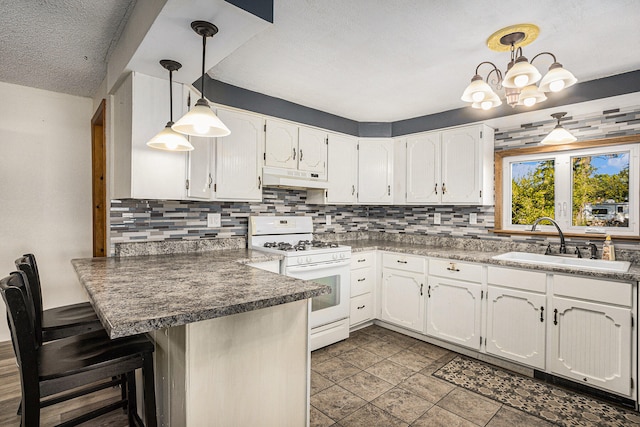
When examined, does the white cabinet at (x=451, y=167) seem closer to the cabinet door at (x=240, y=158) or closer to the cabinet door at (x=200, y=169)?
the cabinet door at (x=240, y=158)

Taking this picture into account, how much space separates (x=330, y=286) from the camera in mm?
2922

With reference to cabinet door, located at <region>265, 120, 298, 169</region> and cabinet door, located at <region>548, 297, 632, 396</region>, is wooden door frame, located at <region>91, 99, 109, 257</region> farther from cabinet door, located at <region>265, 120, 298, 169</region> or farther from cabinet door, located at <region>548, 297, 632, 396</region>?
cabinet door, located at <region>548, 297, 632, 396</region>

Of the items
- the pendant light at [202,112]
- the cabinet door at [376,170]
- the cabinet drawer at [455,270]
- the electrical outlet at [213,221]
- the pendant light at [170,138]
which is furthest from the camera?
the cabinet door at [376,170]

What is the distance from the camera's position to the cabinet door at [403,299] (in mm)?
3191

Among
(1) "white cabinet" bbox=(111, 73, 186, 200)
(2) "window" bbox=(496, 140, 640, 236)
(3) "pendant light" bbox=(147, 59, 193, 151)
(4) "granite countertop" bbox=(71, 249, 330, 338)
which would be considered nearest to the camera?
(4) "granite countertop" bbox=(71, 249, 330, 338)

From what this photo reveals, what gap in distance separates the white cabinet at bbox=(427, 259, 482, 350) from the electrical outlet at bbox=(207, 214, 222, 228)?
2017 millimetres

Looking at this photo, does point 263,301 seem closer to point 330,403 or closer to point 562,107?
point 330,403

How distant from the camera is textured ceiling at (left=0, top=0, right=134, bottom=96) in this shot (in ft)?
5.59

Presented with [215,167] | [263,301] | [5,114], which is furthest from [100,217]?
[263,301]

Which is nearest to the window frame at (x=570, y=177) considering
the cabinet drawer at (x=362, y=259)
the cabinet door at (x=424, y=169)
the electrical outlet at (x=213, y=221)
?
the cabinet door at (x=424, y=169)

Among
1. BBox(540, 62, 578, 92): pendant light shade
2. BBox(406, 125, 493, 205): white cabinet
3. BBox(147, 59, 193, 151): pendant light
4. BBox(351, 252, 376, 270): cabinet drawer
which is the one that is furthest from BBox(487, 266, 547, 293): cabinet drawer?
BBox(147, 59, 193, 151): pendant light

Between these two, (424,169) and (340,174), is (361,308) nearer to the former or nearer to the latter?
(340,174)

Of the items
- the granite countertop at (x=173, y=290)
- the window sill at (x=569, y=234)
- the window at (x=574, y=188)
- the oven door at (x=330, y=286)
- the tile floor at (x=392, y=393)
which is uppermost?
the window at (x=574, y=188)

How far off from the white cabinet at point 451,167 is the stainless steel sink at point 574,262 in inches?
23.2
